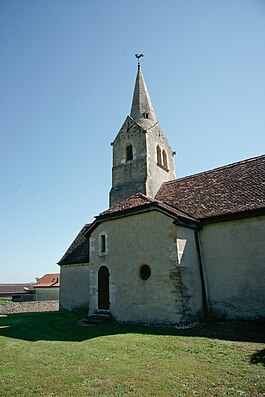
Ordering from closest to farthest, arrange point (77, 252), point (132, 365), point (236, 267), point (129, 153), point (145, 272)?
point (132, 365), point (236, 267), point (145, 272), point (77, 252), point (129, 153)

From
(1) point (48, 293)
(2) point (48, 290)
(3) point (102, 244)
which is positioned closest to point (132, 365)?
(3) point (102, 244)

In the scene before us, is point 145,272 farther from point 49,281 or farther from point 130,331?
point 49,281

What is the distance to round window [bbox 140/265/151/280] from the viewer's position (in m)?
11.0

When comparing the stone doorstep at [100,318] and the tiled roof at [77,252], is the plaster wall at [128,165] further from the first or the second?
the stone doorstep at [100,318]

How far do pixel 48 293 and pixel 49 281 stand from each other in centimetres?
364

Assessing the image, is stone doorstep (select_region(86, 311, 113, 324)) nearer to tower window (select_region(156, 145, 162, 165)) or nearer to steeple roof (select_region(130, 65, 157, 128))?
tower window (select_region(156, 145, 162, 165))

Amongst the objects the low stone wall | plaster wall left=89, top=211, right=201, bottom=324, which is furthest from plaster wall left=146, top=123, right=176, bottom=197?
the low stone wall

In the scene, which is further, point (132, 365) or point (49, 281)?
point (49, 281)

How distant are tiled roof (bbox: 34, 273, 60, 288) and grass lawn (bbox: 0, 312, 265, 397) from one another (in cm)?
2635

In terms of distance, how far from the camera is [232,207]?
1153 cm

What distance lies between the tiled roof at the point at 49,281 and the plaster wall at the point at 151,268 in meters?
23.2

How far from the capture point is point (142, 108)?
2161cm

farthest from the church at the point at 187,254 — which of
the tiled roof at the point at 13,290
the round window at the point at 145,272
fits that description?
the tiled roof at the point at 13,290

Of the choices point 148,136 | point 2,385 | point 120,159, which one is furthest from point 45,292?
point 2,385
